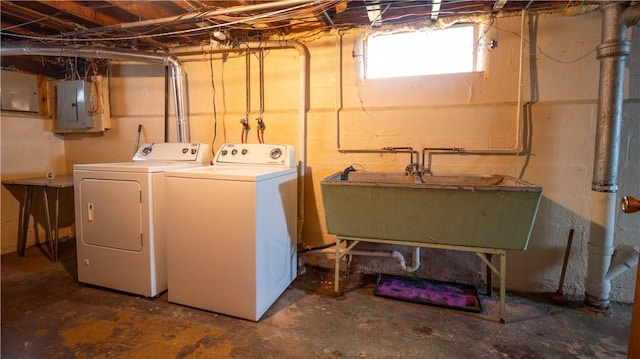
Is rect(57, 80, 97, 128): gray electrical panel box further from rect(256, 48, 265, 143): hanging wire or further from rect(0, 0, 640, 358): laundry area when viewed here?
rect(256, 48, 265, 143): hanging wire

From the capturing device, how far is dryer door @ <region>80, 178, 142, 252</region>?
7.29 ft

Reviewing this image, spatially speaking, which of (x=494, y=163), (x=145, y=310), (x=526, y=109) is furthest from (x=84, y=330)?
(x=526, y=109)

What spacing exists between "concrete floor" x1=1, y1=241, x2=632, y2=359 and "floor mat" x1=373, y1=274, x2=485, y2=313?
66mm

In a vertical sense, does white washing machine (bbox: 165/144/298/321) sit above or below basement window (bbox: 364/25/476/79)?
below

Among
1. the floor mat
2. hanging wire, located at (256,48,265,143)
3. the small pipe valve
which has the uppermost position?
hanging wire, located at (256,48,265,143)

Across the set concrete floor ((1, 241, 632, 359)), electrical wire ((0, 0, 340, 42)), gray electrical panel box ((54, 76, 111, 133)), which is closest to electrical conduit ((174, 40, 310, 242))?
electrical wire ((0, 0, 340, 42))

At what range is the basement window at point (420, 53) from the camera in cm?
248

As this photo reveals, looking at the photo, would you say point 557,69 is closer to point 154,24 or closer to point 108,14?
point 154,24

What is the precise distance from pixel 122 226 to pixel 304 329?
5.07ft

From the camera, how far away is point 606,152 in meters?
2.07

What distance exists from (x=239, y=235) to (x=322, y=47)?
183 centimetres

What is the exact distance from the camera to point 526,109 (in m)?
2.33

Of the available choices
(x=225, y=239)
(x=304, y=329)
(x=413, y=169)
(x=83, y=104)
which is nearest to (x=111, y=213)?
(x=225, y=239)

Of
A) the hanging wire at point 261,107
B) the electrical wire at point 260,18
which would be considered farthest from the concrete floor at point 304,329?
the electrical wire at point 260,18
